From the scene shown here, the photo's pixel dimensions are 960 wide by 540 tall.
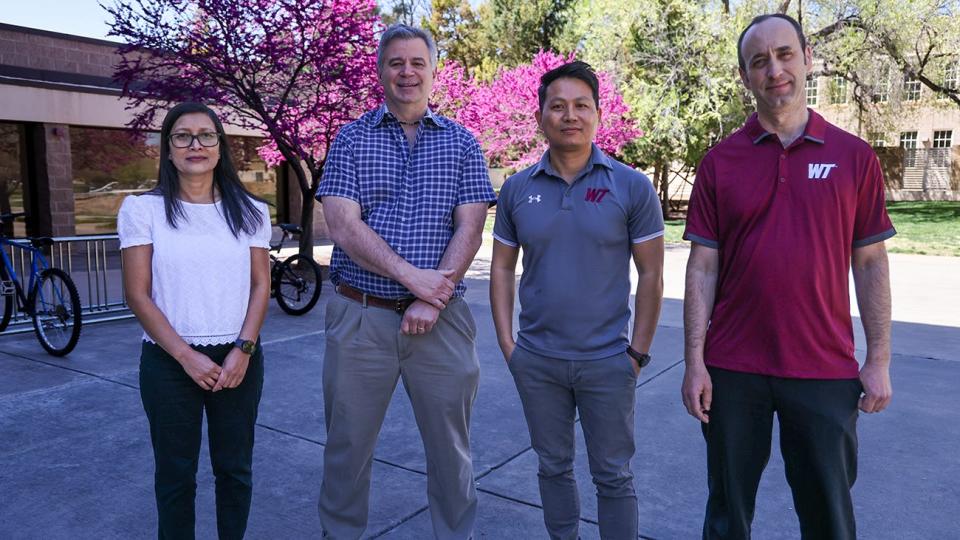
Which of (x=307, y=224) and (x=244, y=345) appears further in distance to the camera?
(x=307, y=224)

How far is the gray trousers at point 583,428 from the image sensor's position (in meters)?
2.68

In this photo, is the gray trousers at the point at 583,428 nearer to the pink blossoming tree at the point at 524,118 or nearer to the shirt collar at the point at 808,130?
the shirt collar at the point at 808,130

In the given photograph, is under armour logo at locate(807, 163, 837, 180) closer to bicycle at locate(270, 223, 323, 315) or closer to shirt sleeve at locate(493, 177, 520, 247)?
shirt sleeve at locate(493, 177, 520, 247)

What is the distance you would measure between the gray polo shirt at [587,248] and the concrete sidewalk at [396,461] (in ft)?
3.64

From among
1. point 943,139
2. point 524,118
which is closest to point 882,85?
point 524,118

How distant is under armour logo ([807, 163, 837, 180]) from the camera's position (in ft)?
7.29

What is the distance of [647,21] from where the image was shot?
2305cm

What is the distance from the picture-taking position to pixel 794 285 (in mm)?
2260

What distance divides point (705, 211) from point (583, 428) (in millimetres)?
938

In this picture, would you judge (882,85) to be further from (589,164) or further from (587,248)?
(587,248)

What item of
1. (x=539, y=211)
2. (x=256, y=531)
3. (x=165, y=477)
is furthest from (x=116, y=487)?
(x=539, y=211)

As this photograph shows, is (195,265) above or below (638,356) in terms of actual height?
above

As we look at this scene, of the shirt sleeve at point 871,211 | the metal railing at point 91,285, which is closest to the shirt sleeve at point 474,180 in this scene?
the shirt sleeve at point 871,211

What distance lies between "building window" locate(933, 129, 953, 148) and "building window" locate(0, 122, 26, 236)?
4012 centimetres
